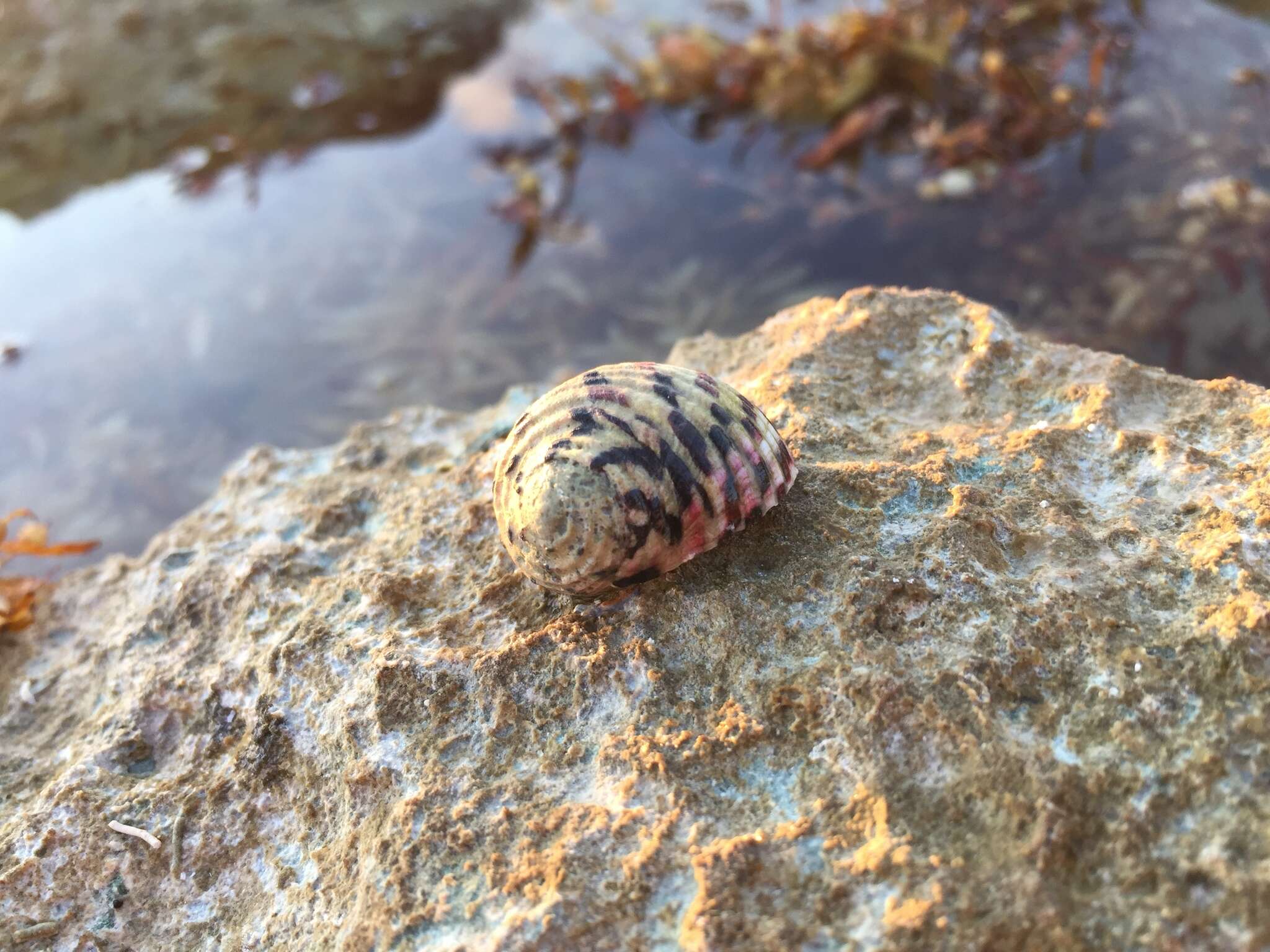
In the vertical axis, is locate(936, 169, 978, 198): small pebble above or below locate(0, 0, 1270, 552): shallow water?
above

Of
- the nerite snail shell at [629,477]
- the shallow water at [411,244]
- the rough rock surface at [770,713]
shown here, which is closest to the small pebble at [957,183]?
the shallow water at [411,244]

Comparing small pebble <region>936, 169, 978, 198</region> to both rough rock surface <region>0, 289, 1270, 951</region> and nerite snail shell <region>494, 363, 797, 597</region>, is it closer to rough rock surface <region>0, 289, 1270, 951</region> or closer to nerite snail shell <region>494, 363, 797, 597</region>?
rough rock surface <region>0, 289, 1270, 951</region>

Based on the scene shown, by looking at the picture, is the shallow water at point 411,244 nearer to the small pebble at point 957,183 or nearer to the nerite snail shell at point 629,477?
the small pebble at point 957,183

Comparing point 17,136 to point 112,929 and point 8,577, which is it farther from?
point 112,929

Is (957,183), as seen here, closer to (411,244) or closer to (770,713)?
(411,244)

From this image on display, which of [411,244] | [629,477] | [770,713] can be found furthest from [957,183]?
[770,713]

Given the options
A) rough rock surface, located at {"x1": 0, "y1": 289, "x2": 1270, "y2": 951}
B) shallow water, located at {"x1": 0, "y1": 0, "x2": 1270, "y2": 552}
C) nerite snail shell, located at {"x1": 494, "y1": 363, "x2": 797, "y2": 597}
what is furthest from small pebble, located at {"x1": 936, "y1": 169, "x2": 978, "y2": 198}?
nerite snail shell, located at {"x1": 494, "y1": 363, "x2": 797, "y2": 597}
